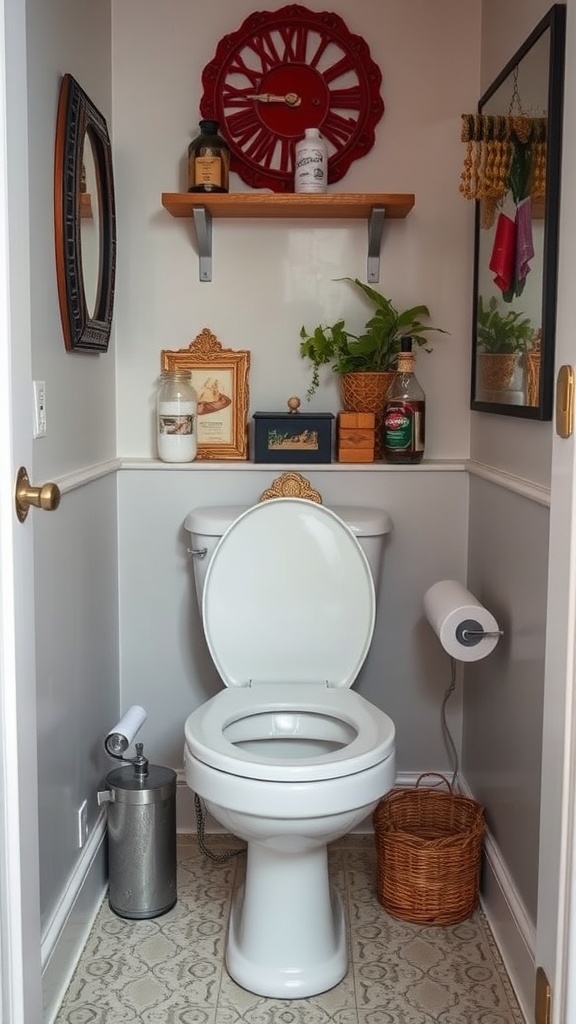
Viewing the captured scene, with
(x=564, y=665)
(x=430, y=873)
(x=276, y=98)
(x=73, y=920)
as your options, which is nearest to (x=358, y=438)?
(x=276, y=98)

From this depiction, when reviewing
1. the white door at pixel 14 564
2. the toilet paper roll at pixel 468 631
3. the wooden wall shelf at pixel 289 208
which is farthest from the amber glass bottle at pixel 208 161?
the white door at pixel 14 564

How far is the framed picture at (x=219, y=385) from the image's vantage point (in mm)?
2621

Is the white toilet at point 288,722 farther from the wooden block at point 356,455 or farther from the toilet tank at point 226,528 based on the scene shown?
the wooden block at point 356,455

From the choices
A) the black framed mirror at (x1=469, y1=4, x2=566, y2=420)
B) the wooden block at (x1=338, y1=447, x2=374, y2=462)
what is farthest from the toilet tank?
the black framed mirror at (x1=469, y1=4, x2=566, y2=420)

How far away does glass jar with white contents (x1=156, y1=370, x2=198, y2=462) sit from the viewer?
8.33ft

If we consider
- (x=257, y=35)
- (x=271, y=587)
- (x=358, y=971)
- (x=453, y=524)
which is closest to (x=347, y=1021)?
(x=358, y=971)

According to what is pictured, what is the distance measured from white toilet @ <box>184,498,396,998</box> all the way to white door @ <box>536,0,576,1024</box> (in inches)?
25.0

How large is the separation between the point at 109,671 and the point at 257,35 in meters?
1.59

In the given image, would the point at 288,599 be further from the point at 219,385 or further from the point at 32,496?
the point at 32,496

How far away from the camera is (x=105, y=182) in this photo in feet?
7.89

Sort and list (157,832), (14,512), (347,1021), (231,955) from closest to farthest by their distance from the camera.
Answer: (14,512), (347,1021), (231,955), (157,832)

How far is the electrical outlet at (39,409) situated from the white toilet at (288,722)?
0.55 metres

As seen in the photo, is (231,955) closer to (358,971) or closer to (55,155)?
(358,971)

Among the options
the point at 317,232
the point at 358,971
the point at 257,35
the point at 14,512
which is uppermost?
the point at 257,35
